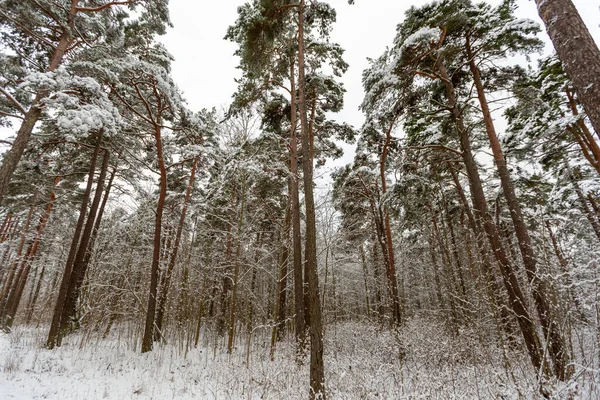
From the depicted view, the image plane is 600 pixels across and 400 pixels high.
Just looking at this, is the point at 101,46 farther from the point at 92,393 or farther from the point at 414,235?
the point at 414,235

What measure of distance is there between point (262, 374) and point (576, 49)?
8.44m

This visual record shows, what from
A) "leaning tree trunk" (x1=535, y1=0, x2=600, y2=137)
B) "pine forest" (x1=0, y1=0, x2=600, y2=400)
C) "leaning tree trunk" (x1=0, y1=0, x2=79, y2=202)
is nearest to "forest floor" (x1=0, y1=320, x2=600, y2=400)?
"pine forest" (x1=0, y1=0, x2=600, y2=400)

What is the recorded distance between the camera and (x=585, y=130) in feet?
30.5

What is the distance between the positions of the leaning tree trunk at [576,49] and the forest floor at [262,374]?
3788 mm

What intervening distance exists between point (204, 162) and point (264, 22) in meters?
7.33

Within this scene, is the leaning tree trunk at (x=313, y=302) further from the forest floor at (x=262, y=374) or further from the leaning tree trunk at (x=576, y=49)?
the leaning tree trunk at (x=576, y=49)

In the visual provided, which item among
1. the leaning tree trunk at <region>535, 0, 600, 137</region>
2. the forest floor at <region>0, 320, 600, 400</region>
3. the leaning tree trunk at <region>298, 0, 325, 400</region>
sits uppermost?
the leaning tree trunk at <region>535, 0, 600, 137</region>

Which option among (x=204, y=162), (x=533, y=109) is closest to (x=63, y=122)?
(x=204, y=162)

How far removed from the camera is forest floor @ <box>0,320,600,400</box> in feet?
15.7

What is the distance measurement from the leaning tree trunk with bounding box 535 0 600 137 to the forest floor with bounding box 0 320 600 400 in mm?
3788

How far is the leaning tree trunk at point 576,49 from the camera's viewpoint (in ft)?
10.6

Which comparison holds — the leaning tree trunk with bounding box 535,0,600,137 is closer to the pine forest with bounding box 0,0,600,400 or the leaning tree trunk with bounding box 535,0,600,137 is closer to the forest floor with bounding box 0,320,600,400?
the pine forest with bounding box 0,0,600,400

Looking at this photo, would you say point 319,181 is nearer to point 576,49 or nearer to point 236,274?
point 236,274

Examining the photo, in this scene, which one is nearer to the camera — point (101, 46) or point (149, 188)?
point (101, 46)
